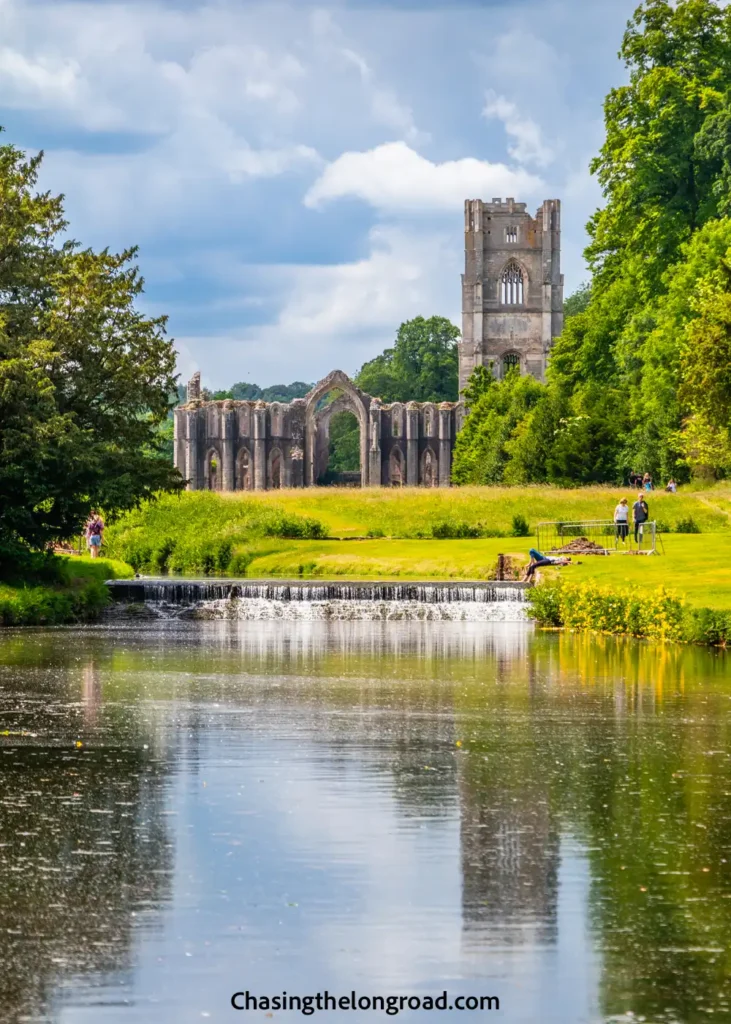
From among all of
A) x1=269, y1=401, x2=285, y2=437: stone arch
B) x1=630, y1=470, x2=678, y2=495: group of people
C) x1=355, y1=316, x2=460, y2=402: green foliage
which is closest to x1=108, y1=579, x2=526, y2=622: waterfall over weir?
x1=630, y1=470, x2=678, y2=495: group of people

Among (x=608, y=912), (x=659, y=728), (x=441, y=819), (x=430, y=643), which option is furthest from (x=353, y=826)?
(x=430, y=643)

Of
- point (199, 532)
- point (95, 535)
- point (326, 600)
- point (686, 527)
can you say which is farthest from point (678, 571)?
point (199, 532)

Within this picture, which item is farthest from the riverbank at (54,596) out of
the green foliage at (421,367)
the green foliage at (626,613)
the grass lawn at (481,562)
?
the green foliage at (421,367)

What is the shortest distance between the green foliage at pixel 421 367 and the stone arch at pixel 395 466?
94.0 ft

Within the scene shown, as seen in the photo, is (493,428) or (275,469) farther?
(275,469)

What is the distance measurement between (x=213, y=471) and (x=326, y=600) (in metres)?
93.0

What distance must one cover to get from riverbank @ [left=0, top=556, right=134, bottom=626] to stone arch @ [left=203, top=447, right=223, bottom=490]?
85474 millimetres

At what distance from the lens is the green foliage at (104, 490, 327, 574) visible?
179ft

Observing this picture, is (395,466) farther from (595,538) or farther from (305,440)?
(595,538)

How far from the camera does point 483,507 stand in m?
59.1

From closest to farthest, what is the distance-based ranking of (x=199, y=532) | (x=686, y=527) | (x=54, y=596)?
(x=54, y=596)
(x=686, y=527)
(x=199, y=532)

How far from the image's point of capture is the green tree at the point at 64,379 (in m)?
36.7

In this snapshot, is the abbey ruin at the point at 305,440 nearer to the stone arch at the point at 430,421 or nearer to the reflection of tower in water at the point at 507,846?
the stone arch at the point at 430,421

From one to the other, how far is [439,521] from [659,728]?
38.5 metres
